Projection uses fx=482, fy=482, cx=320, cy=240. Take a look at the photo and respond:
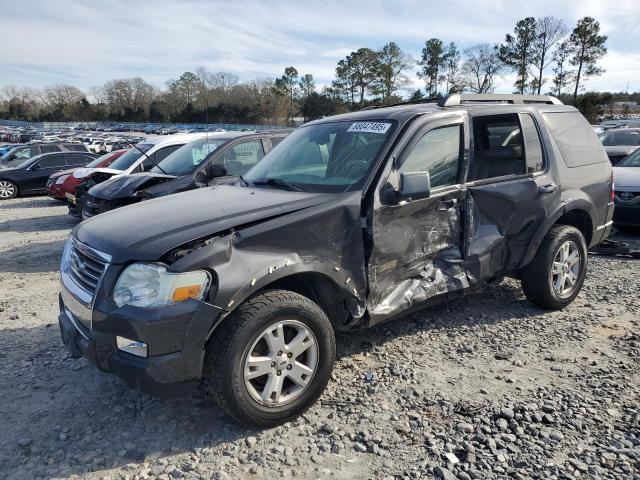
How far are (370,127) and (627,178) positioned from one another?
633 cm

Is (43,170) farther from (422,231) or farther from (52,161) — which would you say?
(422,231)

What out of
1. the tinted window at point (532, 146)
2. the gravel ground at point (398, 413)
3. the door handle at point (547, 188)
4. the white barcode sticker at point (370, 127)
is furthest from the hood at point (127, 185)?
the door handle at point (547, 188)

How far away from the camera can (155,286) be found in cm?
267

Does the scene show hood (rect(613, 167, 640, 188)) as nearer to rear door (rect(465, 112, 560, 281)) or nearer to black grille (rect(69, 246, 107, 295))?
rear door (rect(465, 112, 560, 281))

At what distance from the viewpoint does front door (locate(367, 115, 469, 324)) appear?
345 centimetres

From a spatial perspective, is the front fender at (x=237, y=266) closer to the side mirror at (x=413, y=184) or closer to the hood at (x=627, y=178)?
the side mirror at (x=413, y=184)

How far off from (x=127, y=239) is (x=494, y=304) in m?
3.72

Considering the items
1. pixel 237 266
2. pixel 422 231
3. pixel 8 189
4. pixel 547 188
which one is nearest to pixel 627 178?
pixel 547 188

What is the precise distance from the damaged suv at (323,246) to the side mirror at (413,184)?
0.01 meters

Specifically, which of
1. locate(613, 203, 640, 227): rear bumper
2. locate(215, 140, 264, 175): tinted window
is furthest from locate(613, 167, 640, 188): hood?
locate(215, 140, 264, 175): tinted window

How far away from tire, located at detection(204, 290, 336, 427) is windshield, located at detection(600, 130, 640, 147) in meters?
14.9

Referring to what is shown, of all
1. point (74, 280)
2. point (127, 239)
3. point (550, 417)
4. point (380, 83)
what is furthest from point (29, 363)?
point (380, 83)

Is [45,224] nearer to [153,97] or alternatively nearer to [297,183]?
[297,183]

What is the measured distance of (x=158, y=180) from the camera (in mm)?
7594
